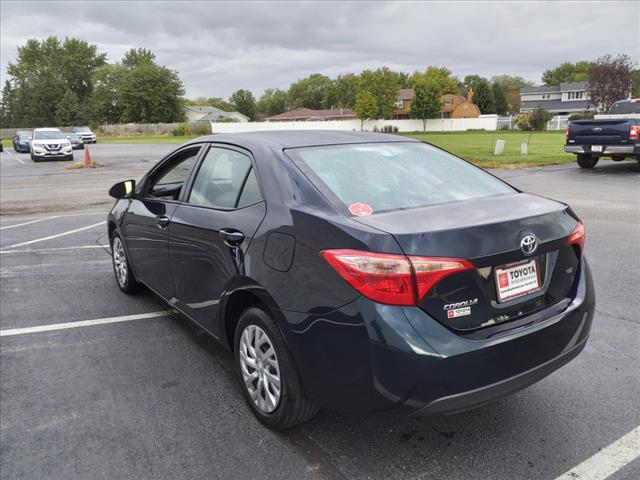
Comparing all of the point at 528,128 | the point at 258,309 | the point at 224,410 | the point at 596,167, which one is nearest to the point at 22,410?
the point at 224,410

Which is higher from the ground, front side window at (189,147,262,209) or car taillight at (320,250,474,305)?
front side window at (189,147,262,209)

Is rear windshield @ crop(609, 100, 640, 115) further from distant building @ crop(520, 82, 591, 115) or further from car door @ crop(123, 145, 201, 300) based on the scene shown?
distant building @ crop(520, 82, 591, 115)

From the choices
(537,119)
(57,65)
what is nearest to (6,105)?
(57,65)

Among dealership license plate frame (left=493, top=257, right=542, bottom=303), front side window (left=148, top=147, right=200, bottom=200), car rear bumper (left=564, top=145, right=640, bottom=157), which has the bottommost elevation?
car rear bumper (left=564, top=145, right=640, bottom=157)

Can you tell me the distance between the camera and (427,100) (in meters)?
70.4

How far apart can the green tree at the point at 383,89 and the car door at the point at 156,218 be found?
7176 centimetres

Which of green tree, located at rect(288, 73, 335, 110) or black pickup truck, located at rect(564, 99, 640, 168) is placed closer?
black pickup truck, located at rect(564, 99, 640, 168)

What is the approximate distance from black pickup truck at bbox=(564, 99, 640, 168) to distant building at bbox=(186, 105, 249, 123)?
90.0 m

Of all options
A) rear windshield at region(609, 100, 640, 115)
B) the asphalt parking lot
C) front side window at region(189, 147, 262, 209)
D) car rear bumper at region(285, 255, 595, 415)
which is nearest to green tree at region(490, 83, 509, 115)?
rear windshield at region(609, 100, 640, 115)

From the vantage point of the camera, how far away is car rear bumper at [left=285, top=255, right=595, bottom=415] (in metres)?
2.25

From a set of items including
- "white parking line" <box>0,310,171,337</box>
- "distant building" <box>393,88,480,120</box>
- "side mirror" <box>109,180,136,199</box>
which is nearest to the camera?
"white parking line" <box>0,310,171,337</box>

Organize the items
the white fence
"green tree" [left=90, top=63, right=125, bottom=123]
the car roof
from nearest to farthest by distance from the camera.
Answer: the car roof → the white fence → "green tree" [left=90, top=63, right=125, bottom=123]

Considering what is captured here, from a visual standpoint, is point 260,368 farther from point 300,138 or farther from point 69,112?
point 69,112

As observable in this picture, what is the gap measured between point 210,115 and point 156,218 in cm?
11312
